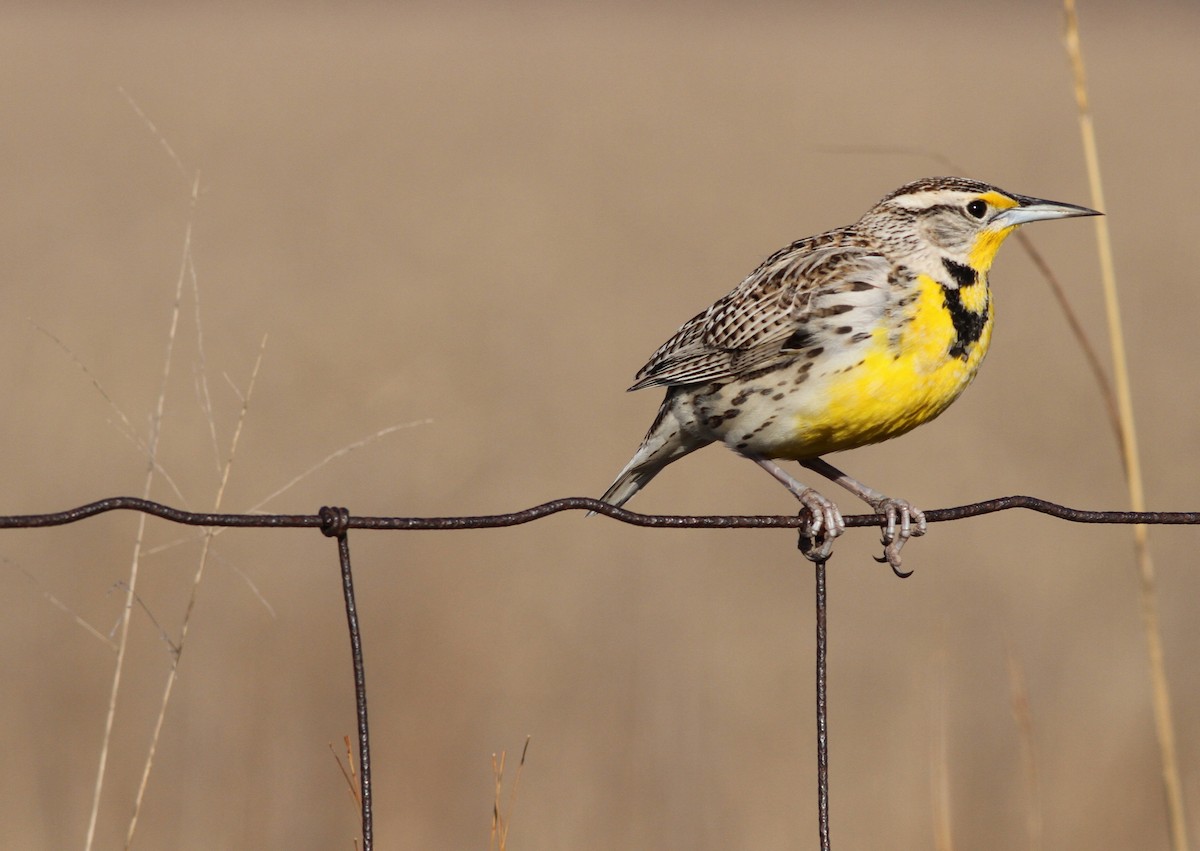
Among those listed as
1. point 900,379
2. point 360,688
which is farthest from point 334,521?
point 900,379

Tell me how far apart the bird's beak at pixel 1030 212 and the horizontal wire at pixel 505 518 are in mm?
812

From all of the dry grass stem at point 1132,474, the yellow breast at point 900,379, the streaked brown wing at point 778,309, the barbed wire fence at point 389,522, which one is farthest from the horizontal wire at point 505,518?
the streaked brown wing at point 778,309

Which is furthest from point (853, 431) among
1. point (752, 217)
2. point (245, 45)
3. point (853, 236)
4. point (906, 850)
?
point (245, 45)

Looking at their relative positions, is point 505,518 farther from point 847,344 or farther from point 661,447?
point 661,447

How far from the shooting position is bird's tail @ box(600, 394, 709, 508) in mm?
3416

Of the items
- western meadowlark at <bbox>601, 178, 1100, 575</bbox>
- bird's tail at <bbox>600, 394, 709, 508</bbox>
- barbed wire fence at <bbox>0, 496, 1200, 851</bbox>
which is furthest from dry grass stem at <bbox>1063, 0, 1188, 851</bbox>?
bird's tail at <bbox>600, 394, 709, 508</bbox>

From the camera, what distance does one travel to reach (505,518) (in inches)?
79.6

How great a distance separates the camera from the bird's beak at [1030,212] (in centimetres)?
306

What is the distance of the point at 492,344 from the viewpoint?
924cm

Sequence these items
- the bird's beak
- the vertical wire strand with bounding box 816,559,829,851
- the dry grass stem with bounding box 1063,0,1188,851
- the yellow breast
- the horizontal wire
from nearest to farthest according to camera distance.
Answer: the horizontal wire
the vertical wire strand with bounding box 816,559,829,851
the dry grass stem with bounding box 1063,0,1188,851
the yellow breast
the bird's beak

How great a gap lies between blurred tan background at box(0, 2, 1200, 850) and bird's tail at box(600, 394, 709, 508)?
557 millimetres

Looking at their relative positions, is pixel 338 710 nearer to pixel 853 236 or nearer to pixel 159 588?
pixel 159 588

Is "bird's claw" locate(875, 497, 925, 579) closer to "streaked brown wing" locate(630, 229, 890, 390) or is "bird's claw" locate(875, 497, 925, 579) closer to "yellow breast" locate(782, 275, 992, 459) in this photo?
"yellow breast" locate(782, 275, 992, 459)

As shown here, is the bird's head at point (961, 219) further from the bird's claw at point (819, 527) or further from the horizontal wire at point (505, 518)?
the horizontal wire at point (505, 518)
